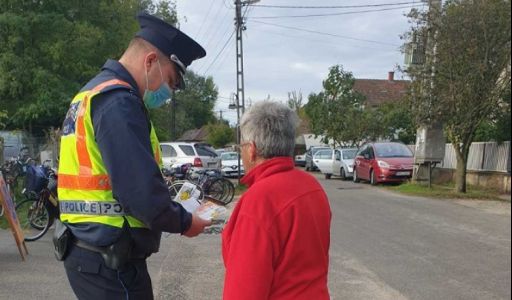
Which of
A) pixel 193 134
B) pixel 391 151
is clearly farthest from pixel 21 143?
pixel 193 134

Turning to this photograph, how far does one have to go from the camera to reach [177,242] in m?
9.12

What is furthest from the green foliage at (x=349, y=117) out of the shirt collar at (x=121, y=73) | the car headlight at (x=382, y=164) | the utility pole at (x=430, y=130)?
the shirt collar at (x=121, y=73)

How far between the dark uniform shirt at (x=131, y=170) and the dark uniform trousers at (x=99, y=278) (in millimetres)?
94

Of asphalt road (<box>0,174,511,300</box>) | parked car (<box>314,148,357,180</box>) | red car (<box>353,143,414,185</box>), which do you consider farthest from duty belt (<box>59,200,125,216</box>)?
parked car (<box>314,148,357,180</box>)

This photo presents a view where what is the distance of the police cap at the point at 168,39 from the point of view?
2.73 m

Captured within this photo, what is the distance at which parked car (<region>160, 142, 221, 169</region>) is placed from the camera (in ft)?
63.8

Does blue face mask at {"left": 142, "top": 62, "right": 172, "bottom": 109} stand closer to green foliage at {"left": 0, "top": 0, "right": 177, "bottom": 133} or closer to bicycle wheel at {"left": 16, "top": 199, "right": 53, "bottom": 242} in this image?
bicycle wheel at {"left": 16, "top": 199, "right": 53, "bottom": 242}

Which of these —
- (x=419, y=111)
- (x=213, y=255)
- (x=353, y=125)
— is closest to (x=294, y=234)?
(x=213, y=255)

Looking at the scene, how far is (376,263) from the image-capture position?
23.9 ft

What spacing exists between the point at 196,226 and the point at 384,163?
58.7 feet

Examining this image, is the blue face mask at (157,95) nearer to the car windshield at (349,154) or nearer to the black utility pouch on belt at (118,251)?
the black utility pouch on belt at (118,251)

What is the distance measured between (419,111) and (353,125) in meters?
19.6

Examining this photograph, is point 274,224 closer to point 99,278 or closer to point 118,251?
point 118,251

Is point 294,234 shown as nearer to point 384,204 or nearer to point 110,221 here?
point 110,221
